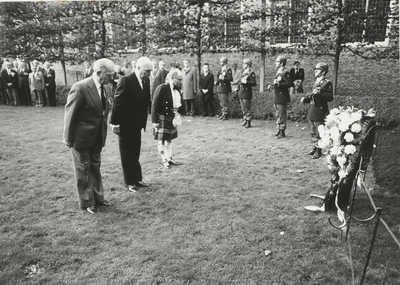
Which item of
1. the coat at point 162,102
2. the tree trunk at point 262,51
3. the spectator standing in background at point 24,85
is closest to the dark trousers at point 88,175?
the coat at point 162,102

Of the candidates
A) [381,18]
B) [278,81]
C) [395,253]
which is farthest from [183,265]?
[381,18]

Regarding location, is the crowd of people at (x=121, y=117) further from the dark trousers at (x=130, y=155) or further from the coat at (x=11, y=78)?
the coat at (x=11, y=78)

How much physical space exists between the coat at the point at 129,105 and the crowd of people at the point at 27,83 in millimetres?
13070

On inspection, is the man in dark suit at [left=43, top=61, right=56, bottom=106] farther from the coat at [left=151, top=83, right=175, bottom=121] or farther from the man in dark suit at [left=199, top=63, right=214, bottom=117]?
the coat at [left=151, top=83, right=175, bottom=121]

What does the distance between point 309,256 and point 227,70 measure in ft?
32.4

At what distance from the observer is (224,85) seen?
13352mm

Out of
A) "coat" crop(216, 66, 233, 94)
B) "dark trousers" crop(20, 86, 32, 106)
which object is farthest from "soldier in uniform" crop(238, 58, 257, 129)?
"dark trousers" crop(20, 86, 32, 106)

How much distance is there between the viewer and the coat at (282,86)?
9766 mm

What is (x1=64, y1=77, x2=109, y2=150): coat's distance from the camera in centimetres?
529

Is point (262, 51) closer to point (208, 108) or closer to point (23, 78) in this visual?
point (208, 108)

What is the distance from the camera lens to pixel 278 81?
9820 millimetres

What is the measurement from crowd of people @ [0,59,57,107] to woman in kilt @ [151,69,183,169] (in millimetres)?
12178

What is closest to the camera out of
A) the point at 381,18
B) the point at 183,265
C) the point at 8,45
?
the point at 183,265

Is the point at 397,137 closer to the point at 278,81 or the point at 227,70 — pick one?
the point at 278,81
